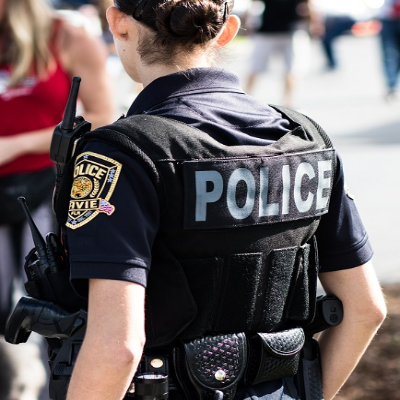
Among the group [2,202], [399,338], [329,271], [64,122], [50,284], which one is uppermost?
[64,122]

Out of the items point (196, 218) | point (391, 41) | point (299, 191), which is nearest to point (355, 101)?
point (391, 41)

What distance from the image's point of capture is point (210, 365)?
2.01 meters

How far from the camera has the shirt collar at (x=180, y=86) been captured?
2053 millimetres

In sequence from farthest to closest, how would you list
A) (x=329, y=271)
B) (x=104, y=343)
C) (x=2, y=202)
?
(x=2, y=202) → (x=329, y=271) → (x=104, y=343)

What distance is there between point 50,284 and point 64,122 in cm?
36

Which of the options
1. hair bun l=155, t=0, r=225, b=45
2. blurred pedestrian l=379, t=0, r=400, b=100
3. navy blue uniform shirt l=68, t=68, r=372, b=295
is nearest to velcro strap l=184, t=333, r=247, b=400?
navy blue uniform shirt l=68, t=68, r=372, b=295

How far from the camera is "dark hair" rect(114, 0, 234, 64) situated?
6.52 ft

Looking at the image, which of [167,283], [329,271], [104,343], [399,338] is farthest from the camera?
[399,338]

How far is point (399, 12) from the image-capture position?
12.4m

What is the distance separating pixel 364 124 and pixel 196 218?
32.0 ft

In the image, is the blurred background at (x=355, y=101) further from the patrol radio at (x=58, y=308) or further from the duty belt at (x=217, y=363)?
the duty belt at (x=217, y=363)

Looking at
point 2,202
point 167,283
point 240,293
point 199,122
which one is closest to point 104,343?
point 167,283

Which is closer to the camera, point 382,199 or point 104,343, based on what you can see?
point 104,343

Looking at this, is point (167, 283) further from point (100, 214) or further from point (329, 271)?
point (329, 271)
